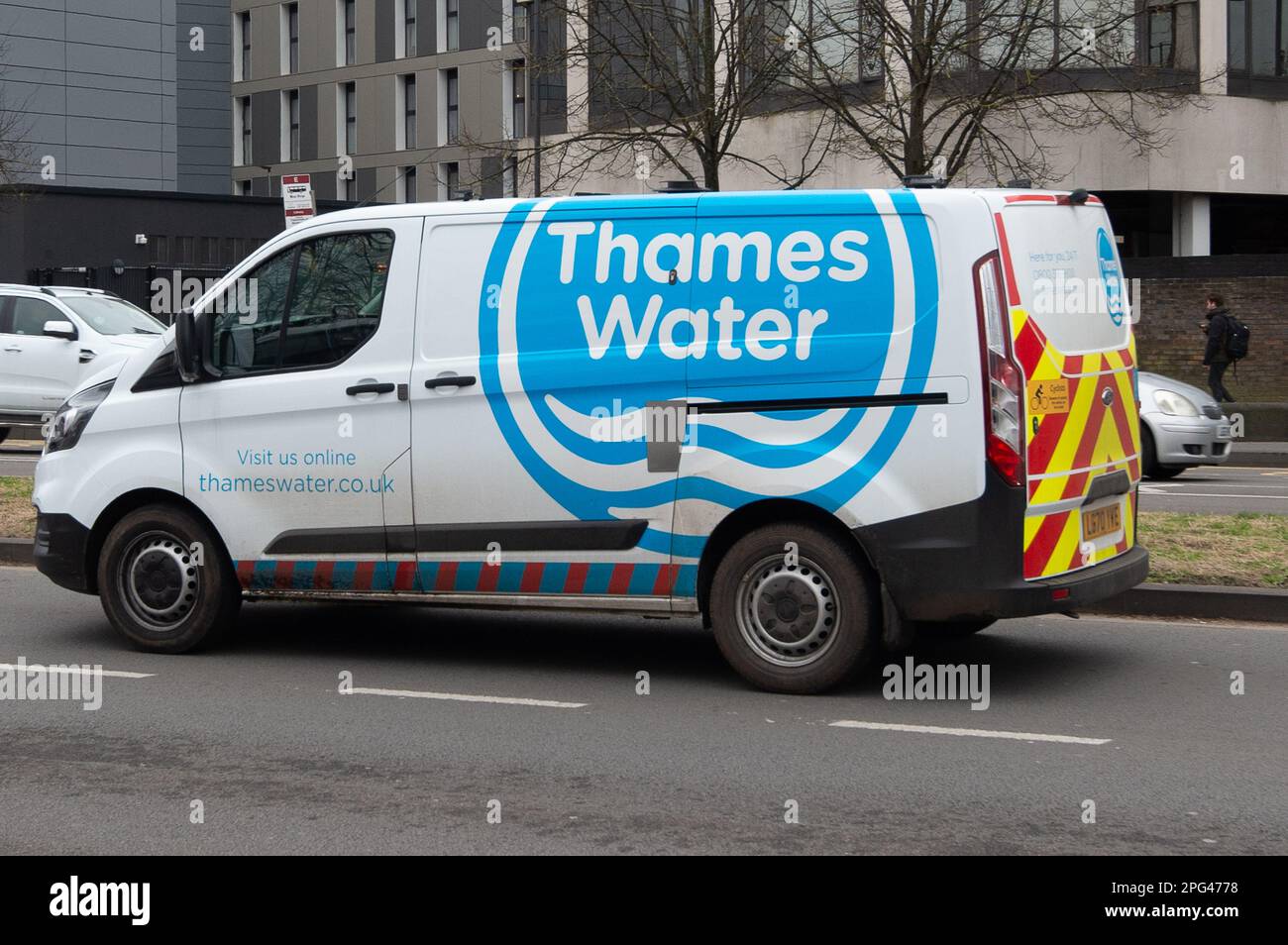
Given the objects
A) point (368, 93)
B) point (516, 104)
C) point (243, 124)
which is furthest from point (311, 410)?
point (243, 124)

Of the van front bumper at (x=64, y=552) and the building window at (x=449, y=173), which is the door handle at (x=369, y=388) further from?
the building window at (x=449, y=173)

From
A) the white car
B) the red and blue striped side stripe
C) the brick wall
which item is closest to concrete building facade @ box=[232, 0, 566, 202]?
the brick wall

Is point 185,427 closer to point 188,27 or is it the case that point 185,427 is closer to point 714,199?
point 714,199

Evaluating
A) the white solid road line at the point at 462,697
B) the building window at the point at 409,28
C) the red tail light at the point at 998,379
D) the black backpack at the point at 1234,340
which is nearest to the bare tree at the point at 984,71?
the black backpack at the point at 1234,340

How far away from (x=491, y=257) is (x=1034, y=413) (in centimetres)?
250

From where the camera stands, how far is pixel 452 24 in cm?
5988

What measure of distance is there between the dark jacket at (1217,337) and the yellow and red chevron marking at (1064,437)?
741 inches

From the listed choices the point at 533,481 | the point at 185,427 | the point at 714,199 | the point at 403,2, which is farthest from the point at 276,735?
the point at 403,2

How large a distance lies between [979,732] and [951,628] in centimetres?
185

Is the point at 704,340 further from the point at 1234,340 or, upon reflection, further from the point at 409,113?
the point at 409,113

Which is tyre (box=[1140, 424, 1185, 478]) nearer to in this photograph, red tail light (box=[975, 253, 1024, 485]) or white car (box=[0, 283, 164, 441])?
red tail light (box=[975, 253, 1024, 485])

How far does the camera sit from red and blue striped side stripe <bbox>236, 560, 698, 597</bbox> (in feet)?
25.1

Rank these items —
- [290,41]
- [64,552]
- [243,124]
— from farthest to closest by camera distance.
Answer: [243,124], [290,41], [64,552]

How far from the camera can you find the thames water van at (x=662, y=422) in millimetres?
7125
